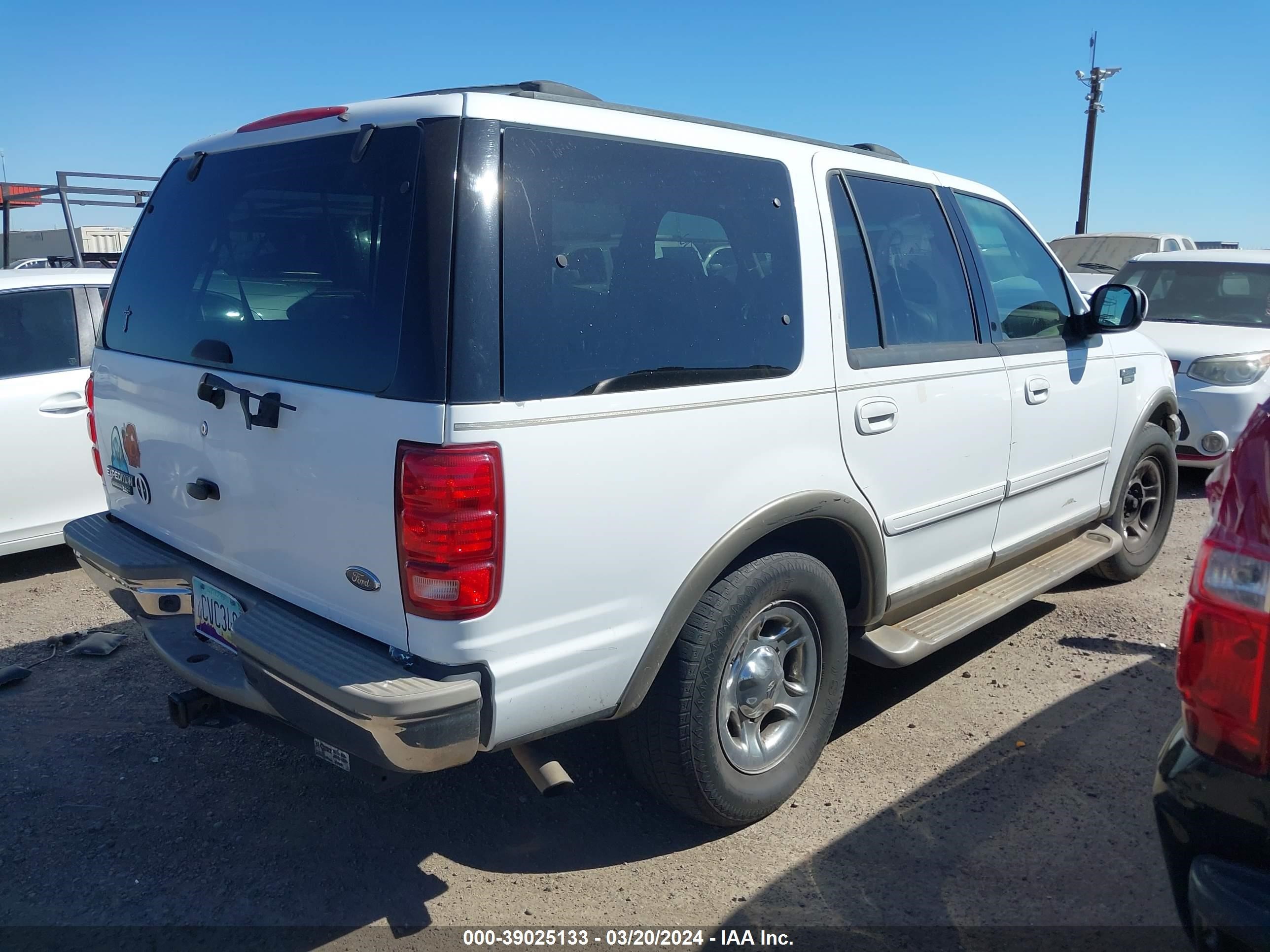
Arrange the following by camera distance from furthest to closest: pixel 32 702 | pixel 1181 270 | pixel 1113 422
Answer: pixel 1181 270, pixel 1113 422, pixel 32 702

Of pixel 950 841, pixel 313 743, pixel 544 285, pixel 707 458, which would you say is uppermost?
pixel 544 285

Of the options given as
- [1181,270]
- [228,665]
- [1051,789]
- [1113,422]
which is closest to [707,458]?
[228,665]

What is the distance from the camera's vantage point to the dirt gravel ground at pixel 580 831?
2.74 metres

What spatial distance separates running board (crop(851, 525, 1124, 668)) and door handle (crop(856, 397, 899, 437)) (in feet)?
2.48

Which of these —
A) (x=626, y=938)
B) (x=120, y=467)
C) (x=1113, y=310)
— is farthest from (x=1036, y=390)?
(x=120, y=467)

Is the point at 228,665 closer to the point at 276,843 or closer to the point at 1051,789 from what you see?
the point at 276,843

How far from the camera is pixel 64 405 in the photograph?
5.21 metres

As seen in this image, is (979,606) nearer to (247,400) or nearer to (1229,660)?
(1229,660)

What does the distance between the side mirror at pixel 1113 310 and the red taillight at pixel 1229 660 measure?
8.99ft

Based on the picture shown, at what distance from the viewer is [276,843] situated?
303cm

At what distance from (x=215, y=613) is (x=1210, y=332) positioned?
7.80m

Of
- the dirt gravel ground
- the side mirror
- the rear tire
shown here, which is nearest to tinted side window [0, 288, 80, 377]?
the dirt gravel ground

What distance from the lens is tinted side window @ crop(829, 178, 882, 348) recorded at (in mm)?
3250

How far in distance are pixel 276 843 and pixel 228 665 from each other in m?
0.66
